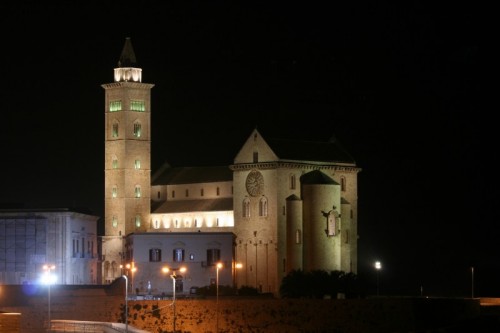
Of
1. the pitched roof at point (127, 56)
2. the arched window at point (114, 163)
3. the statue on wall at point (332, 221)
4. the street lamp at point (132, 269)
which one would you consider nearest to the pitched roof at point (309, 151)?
the statue on wall at point (332, 221)

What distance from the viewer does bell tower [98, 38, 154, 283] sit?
4909 inches

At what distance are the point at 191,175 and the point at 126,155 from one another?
7.79 m

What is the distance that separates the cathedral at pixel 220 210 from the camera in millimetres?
112750

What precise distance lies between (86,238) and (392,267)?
34137 mm

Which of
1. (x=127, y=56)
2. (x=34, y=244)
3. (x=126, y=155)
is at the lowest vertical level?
(x=34, y=244)

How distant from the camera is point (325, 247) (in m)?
113

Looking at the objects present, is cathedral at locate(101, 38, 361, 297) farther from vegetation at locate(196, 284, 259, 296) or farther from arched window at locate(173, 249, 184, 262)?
vegetation at locate(196, 284, 259, 296)

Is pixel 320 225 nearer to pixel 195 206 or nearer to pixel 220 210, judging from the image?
pixel 220 210

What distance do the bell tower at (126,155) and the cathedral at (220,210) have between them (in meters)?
0.08

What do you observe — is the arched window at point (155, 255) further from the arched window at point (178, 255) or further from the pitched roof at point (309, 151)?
the pitched roof at point (309, 151)

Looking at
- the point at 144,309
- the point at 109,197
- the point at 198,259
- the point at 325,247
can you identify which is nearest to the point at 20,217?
the point at 109,197

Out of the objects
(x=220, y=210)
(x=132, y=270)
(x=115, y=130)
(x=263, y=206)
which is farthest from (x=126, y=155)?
(x=263, y=206)

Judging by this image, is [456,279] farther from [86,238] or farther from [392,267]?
[86,238]

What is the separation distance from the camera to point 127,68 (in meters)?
126
